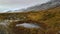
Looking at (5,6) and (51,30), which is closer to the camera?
(51,30)

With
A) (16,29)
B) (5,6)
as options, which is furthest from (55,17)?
(5,6)

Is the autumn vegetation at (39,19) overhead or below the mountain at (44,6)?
below

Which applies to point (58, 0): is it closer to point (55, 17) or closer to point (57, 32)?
point (55, 17)

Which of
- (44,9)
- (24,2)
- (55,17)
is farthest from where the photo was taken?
(24,2)

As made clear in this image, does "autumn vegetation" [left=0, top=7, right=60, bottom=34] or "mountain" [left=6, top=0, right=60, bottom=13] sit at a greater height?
"mountain" [left=6, top=0, right=60, bottom=13]

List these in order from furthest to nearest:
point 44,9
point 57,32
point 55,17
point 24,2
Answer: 1. point 24,2
2. point 44,9
3. point 55,17
4. point 57,32

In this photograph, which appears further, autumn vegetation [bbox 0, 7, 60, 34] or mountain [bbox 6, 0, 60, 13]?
mountain [bbox 6, 0, 60, 13]

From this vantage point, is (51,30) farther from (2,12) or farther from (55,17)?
(2,12)

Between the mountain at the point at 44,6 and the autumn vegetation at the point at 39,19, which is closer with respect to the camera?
the autumn vegetation at the point at 39,19

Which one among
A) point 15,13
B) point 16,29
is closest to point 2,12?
point 15,13

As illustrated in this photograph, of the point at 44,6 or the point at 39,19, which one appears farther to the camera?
the point at 44,6
